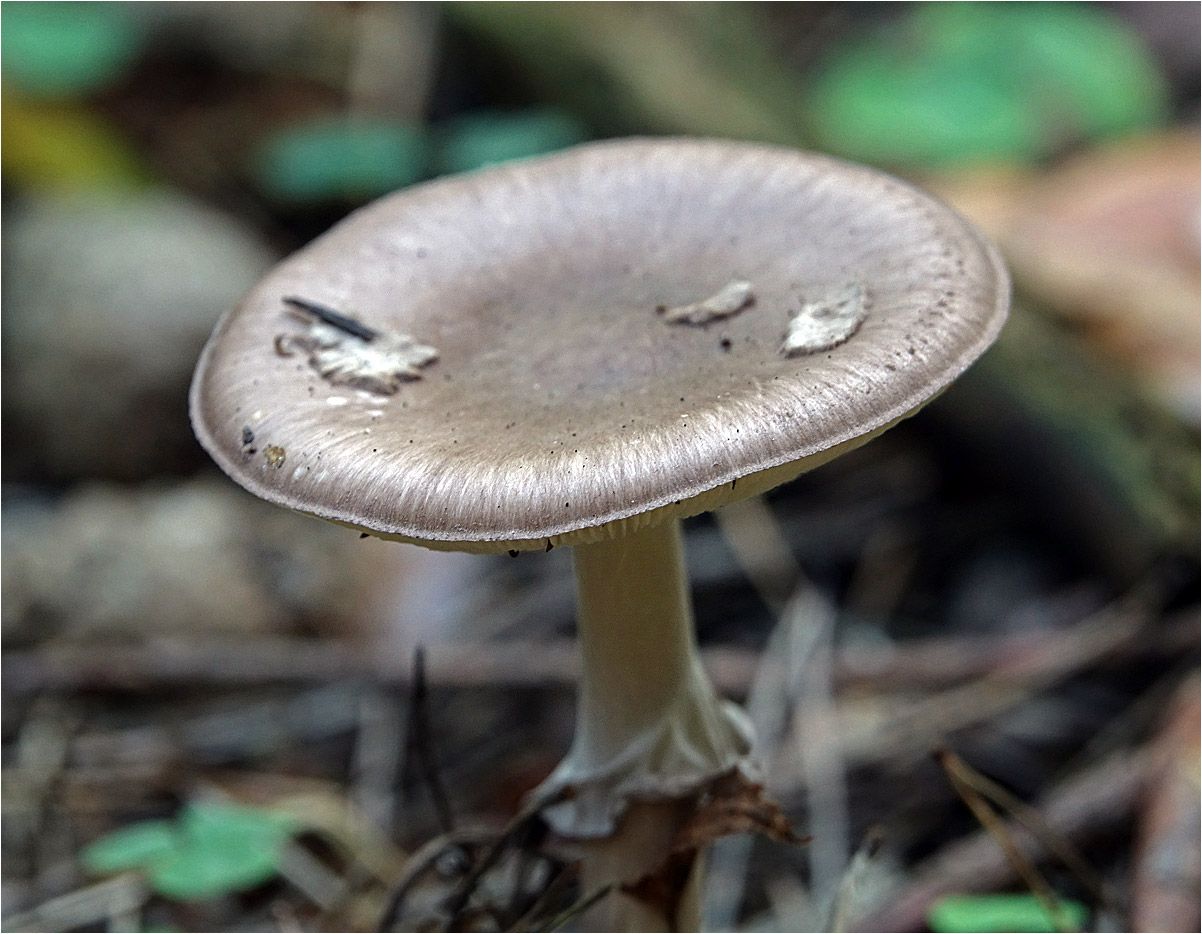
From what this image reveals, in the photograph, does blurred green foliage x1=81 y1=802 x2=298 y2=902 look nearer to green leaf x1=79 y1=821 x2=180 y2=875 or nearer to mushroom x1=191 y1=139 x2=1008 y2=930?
green leaf x1=79 y1=821 x2=180 y2=875

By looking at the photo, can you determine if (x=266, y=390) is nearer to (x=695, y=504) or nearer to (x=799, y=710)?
(x=695, y=504)

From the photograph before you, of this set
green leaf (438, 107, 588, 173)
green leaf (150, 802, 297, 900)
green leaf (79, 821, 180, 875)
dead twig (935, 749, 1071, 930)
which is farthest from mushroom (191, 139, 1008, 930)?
green leaf (438, 107, 588, 173)

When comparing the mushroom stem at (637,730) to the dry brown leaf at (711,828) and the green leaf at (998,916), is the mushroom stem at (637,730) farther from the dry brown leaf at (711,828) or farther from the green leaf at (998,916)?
the green leaf at (998,916)

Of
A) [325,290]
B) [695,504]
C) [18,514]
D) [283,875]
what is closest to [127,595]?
[18,514]

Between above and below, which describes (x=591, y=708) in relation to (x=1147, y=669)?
above

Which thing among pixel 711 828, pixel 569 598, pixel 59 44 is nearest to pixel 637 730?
pixel 711 828

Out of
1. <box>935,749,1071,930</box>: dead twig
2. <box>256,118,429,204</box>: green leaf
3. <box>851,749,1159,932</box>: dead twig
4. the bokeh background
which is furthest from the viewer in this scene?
<box>256,118,429,204</box>: green leaf
